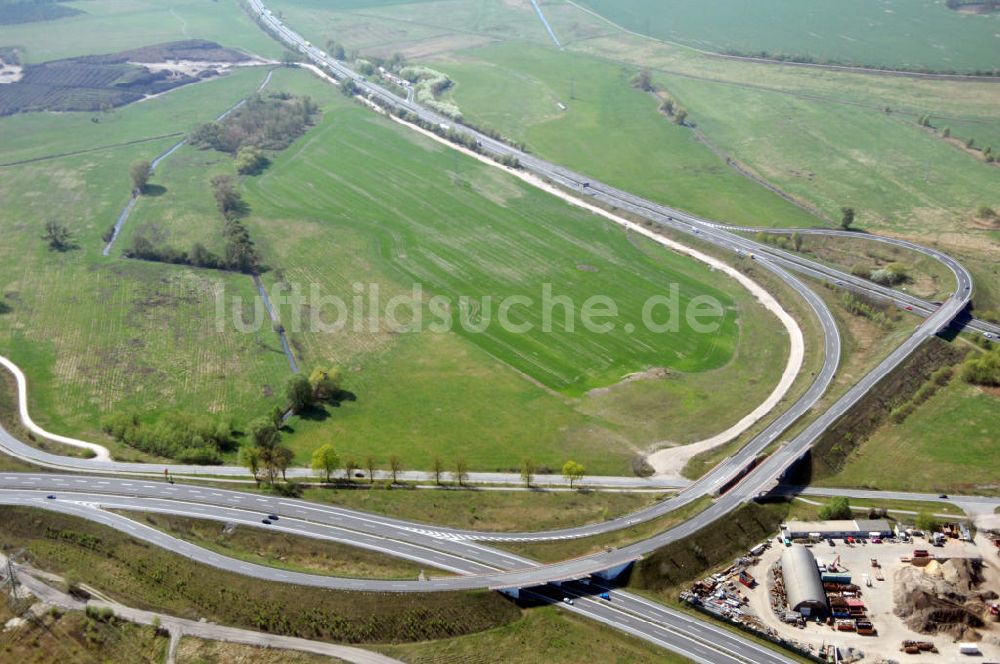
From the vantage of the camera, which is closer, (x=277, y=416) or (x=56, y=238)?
(x=277, y=416)

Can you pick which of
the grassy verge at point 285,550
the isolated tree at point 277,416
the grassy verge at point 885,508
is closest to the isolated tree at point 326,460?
the grassy verge at point 285,550

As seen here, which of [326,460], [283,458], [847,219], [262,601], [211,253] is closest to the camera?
[262,601]

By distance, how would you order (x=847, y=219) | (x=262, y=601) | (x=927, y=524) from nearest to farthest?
1. (x=262, y=601)
2. (x=927, y=524)
3. (x=847, y=219)

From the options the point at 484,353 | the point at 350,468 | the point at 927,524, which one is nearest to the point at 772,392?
the point at 927,524

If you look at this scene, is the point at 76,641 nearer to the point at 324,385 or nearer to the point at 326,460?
the point at 326,460

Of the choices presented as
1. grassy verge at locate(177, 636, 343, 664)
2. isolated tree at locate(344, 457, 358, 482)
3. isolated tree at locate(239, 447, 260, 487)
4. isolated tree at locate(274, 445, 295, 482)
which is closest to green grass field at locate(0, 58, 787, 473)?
isolated tree at locate(274, 445, 295, 482)

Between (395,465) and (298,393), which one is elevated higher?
(395,465)

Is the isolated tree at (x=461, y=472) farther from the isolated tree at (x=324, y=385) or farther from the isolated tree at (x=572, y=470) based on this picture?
the isolated tree at (x=324, y=385)

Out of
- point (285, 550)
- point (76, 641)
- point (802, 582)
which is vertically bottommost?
point (76, 641)

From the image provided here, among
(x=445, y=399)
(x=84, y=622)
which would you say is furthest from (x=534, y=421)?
(x=84, y=622)
